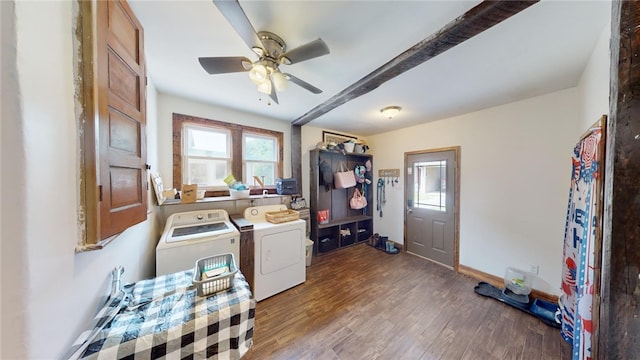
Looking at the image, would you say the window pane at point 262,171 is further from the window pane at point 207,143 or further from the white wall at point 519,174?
the white wall at point 519,174

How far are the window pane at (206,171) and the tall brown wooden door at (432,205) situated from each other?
3191 millimetres

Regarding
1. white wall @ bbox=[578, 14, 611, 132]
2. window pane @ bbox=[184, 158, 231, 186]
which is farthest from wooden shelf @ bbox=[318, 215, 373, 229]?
white wall @ bbox=[578, 14, 611, 132]

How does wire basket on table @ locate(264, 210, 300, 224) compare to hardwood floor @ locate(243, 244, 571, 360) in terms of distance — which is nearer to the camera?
hardwood floor @ locate(243, 244, 571, 360)

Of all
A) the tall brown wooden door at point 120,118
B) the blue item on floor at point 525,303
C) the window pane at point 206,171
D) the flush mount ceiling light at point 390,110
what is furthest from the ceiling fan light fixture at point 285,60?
the blue item on floor at point 525,303

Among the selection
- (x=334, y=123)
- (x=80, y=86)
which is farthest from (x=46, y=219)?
(x=334, y=123)

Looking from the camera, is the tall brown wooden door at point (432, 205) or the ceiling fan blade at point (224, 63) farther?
the tall brown wooden door at point (432, 205)

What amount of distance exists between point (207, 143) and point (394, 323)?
10.4ft

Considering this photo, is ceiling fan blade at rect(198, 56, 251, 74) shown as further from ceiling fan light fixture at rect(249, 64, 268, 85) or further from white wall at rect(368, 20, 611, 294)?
white wall at rect(368, 20, 611, 294)

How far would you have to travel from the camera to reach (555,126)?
2.13 metres

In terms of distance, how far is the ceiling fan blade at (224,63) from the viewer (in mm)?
1306

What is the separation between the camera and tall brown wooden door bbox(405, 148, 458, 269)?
303 centimetres

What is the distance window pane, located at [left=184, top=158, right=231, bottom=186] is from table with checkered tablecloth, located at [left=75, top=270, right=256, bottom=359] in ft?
5.30

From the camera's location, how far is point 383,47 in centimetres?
147

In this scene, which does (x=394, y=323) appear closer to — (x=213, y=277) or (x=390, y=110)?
(x=213, y=277)
